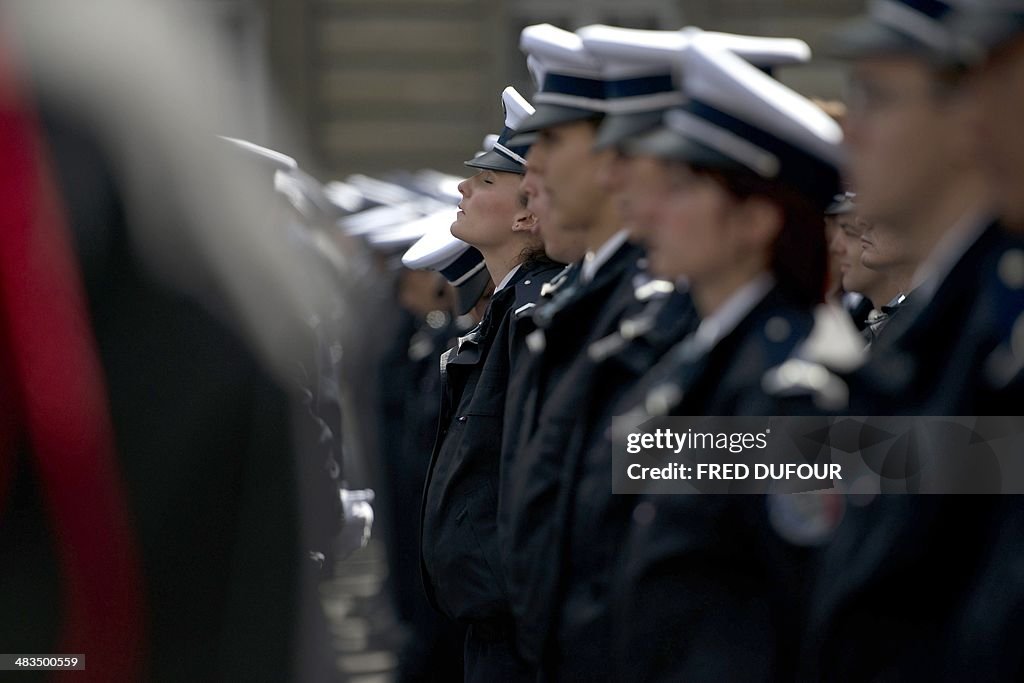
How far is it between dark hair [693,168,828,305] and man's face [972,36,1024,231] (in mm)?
671

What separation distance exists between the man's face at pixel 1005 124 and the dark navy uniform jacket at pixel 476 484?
1.80 meters

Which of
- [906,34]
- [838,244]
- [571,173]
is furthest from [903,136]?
[838,244]

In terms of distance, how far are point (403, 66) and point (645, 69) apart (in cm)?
1459

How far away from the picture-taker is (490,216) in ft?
14.5

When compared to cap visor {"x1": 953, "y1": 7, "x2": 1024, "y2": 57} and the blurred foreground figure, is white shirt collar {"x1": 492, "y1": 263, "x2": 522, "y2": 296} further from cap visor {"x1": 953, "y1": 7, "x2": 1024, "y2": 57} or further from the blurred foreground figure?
the blurred foreground figure

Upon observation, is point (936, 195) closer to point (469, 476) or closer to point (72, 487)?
point (72, 487)

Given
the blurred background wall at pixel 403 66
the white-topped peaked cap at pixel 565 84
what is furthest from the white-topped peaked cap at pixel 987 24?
the blurred background wall at pixel 403 66

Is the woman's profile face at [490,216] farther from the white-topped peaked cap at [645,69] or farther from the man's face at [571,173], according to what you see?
the white-topped peaked cap at [645,69]

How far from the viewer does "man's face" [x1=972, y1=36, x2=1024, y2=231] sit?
80.7 inches

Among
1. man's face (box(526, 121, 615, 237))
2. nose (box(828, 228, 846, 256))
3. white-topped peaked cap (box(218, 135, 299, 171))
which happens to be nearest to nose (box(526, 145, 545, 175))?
man's face (box(526, 121, 615, 237))

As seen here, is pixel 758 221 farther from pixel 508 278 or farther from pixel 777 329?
pixel 508 278

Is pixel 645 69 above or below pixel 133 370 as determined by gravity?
below

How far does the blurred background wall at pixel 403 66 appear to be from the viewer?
17484mm

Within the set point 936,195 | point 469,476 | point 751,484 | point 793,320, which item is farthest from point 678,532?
point 469,476
